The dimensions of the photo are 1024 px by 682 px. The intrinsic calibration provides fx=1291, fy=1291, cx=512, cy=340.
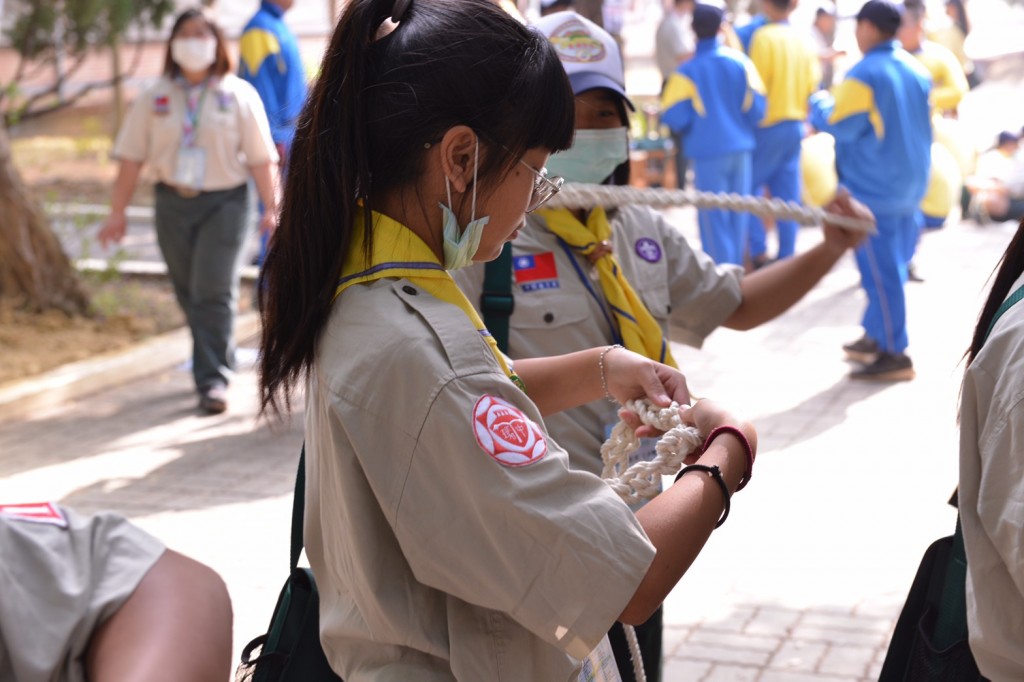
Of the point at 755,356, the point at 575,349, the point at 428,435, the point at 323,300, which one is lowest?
the point at 755,356

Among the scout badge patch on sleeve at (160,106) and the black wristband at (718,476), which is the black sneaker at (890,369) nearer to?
the scout badge patch on sleeve at (160,106)

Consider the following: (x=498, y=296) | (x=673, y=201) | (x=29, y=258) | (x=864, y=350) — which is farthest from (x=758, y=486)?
(x=29, y=258)

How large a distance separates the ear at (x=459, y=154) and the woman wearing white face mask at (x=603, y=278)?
850 millimetres

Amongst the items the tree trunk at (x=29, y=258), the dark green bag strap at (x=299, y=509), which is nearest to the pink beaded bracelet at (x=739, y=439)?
the dark green bag strap at (x=299, y=509)

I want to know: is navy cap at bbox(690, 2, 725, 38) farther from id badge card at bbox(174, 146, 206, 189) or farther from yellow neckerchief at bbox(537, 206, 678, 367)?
yellow neckerchief at bbox(537, 206, 678, 367)

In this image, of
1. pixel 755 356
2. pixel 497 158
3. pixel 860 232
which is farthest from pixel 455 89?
pixel 755 356

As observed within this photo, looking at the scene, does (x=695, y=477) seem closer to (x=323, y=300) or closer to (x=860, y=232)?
(x=323, y=300)

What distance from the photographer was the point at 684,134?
382 inches

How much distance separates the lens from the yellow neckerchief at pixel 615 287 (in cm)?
252

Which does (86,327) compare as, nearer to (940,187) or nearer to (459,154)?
(940,187)

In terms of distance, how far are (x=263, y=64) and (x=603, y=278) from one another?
6162mm

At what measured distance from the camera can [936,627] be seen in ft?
6.48

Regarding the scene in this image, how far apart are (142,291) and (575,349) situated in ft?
24.4

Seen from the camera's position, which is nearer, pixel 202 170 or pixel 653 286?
pixel 653 286
